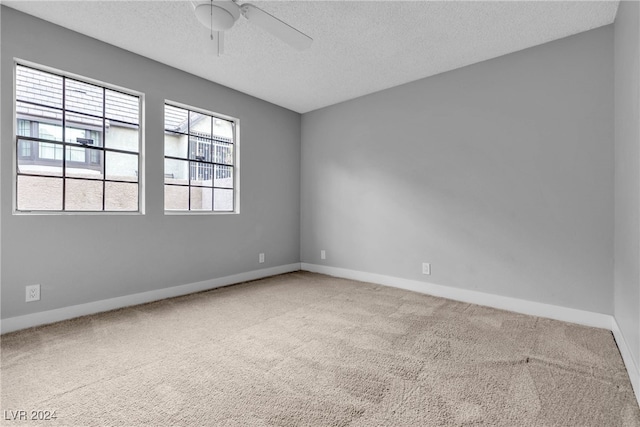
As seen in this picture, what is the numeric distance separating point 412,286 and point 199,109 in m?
3.37

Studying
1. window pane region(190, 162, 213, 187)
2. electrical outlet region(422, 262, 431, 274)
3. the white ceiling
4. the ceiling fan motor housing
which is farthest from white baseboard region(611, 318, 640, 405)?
window pane region(190, 162, 213, 187)

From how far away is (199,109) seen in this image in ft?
11.8

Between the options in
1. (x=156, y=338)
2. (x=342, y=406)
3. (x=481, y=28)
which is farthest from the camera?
(x=481, y=28)

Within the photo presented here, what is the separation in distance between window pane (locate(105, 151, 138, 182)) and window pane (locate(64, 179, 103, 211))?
0.50ft

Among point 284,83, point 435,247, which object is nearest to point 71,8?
point 284,83

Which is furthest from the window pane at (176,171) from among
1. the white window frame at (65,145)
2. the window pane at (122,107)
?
the window pane at (122,107)

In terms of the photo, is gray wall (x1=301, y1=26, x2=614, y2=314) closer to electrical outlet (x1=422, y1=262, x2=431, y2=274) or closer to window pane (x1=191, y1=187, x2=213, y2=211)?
electrical outlet (x1=422, y1=262, x2=431, y2=274)

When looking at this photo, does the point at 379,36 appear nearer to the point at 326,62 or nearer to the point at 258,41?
the point at 326,62

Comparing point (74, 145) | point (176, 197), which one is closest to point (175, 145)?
point (176, 197)

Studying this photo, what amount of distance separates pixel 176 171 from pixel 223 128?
899 mm

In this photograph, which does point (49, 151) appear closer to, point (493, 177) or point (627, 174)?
point (493, 177)

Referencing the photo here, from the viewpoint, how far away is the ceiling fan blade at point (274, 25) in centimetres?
185

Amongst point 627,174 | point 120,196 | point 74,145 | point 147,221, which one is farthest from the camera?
point 147,221

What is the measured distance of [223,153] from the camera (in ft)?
12.8
